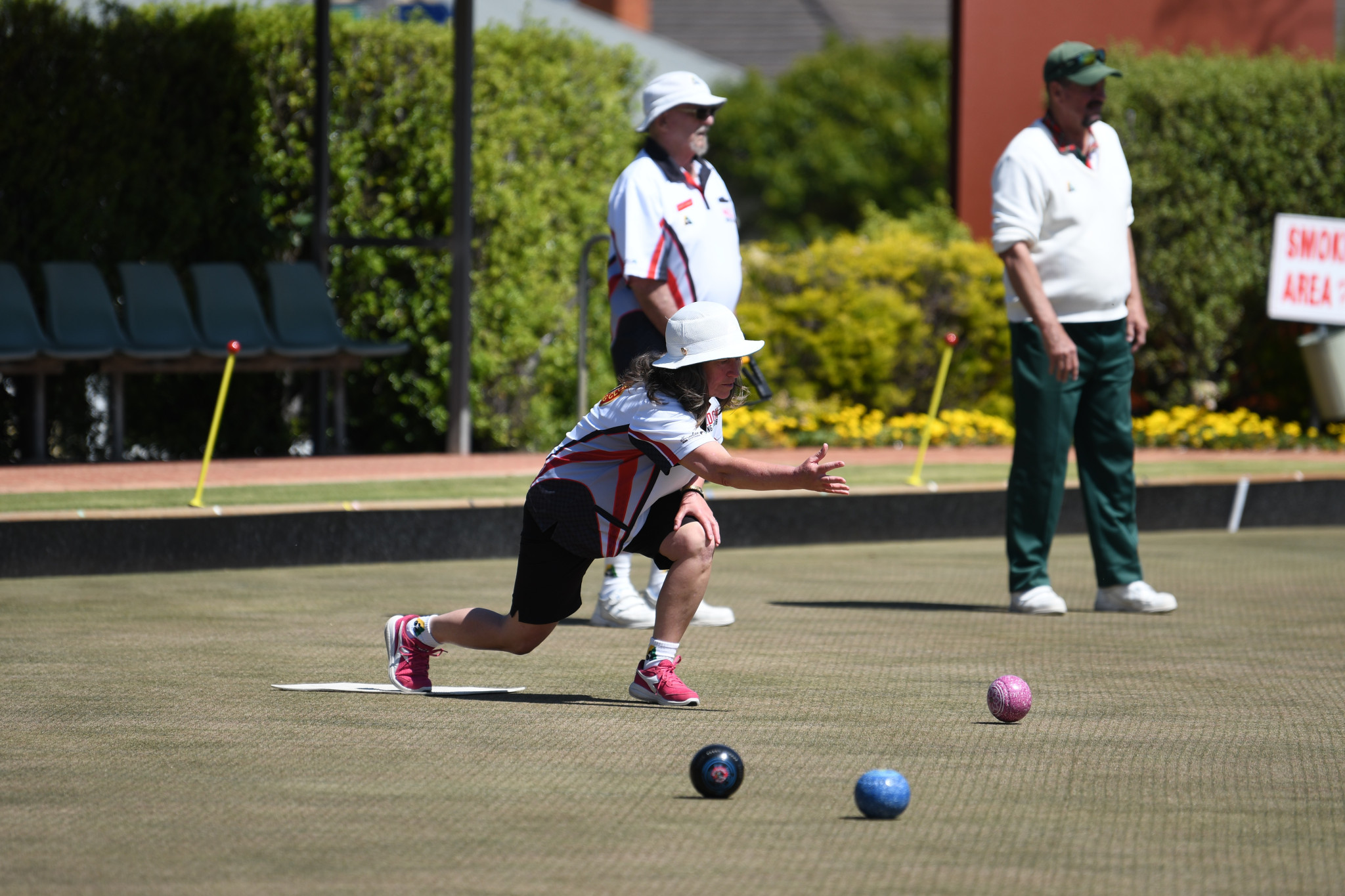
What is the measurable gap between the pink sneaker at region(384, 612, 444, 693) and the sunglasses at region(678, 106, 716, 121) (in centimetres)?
210

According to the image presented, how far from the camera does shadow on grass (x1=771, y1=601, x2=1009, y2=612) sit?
7379mm

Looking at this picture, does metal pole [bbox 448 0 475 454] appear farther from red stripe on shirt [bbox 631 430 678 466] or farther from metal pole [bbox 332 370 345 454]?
red stripe on shirt [bbox 631 430 678 466]

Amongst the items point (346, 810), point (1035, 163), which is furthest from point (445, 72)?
point (346, 810)

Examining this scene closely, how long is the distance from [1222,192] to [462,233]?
17.5 ft

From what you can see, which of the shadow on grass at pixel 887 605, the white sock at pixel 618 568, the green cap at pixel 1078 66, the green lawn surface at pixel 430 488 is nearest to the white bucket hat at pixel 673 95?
the green cap at pixel 1078 66

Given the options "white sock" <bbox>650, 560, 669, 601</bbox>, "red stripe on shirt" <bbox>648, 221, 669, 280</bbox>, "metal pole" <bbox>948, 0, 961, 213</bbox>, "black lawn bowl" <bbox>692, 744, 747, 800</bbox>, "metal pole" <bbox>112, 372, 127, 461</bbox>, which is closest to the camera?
"black lawn bowl" <bbox>692, 744, 747, 800</bbox>

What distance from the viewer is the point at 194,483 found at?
9.41 m

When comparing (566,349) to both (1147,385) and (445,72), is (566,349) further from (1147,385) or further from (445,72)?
(1147,385)

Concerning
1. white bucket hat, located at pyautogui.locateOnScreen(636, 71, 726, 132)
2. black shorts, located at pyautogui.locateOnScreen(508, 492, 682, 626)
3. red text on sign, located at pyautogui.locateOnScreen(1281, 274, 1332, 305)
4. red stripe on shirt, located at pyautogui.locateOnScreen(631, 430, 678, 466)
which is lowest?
black shorts, located at pyautogui.locateOnScreen(508, 492, 682, 626)

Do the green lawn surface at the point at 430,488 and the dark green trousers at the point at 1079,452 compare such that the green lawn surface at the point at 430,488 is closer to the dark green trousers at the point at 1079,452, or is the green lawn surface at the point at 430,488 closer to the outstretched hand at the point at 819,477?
the dark green trousers at the point at 1079,452

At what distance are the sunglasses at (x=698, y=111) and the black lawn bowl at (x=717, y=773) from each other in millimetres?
3012

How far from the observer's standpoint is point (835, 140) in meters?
38.7

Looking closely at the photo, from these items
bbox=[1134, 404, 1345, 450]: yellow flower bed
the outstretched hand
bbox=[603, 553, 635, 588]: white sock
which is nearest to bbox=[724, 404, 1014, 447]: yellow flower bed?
bbox=[1134, 404, 1345, 450]: yellow flower bed

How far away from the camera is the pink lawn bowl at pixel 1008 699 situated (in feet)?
16.5
